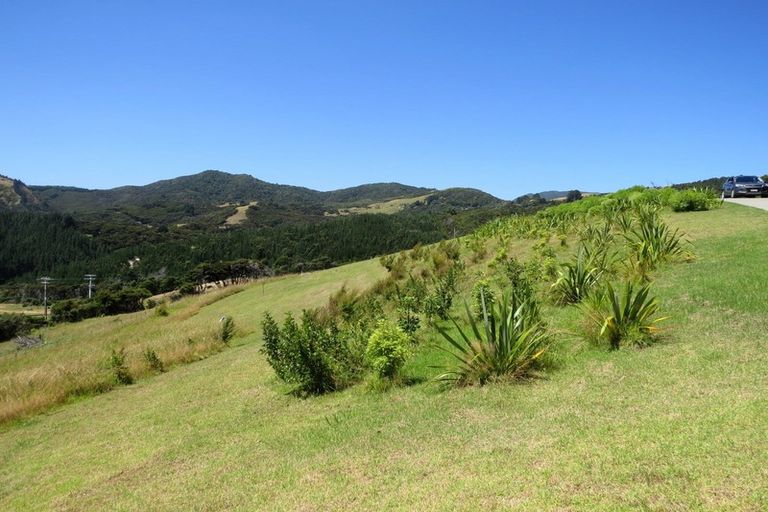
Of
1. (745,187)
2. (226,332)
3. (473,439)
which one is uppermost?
(745,187)

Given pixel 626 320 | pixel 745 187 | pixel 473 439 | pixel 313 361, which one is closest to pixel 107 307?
pixel 313 361

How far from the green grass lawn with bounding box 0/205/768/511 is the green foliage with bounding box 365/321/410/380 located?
1.28 feet

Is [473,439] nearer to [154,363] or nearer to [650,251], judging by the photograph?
[650,251]

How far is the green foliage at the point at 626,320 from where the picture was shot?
292 inches

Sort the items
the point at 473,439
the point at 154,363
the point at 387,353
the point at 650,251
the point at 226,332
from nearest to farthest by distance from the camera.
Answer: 1. the point at 473,439
2. the point at 387,353
3. the point at 650,251
4. the point at 154,363
5. the point at 226,332

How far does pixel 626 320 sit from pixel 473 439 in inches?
146

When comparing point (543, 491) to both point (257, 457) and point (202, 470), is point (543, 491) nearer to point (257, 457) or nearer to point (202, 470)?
point (257, 457)

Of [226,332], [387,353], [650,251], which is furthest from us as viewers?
[226,332]

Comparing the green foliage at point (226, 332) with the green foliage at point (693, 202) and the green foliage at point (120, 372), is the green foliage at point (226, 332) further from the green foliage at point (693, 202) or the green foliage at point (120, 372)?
the green foliage at point (693, 202)

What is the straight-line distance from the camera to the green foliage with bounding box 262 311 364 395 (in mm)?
8477

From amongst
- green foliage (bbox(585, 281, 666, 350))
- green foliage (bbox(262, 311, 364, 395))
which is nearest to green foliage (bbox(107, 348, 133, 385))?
green foliage (bbox(262, 311, 364, 395))

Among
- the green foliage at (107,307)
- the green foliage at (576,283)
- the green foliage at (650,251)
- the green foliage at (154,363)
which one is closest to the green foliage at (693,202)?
the green foliage at (650,251)

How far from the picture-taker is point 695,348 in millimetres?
6621

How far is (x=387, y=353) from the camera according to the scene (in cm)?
796
